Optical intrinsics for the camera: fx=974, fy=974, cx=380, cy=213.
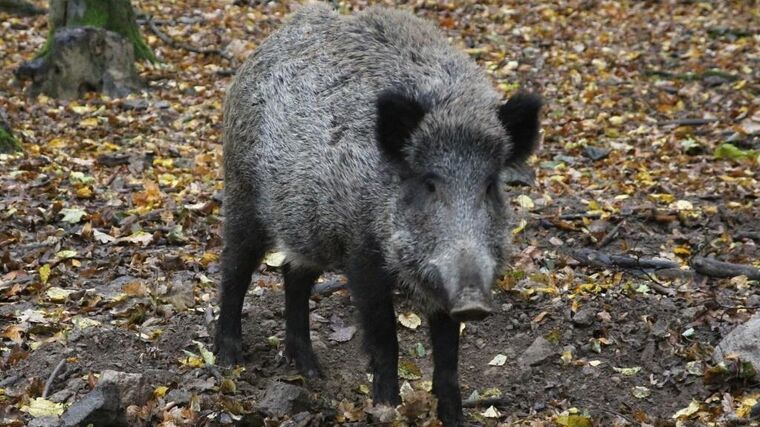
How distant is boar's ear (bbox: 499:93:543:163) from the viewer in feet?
15.1

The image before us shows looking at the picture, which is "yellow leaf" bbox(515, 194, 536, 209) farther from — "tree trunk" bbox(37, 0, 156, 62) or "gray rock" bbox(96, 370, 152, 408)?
"tree trunk" bbox(37, 0, 156, 62)

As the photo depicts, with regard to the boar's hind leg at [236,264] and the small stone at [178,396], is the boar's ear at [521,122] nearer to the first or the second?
the boar's hind leg at [236,264]

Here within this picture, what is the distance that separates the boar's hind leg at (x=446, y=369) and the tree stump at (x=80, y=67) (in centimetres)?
743

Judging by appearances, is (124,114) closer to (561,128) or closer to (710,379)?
(561,128)

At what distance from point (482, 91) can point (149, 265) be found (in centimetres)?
297

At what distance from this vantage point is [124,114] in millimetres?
10555

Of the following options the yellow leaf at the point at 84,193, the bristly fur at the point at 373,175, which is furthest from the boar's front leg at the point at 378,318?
the yellow leaf at the point at 84,193

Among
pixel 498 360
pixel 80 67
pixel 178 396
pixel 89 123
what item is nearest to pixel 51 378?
pixel 178 396

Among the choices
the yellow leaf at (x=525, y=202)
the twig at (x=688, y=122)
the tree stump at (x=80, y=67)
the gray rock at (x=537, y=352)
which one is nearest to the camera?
the gray rock at (x=537, y=352)

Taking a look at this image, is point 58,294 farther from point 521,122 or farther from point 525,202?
point 525,202

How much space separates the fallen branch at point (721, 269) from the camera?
6.21 m

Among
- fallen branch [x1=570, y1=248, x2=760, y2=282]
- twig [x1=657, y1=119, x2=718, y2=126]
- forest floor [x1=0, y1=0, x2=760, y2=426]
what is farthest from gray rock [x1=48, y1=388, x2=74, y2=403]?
twig [x1=657, y1=119, x2=718, y2=126]

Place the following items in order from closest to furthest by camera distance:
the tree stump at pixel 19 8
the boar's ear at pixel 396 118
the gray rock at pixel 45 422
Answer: the gray rock at pixel 45 422
the boar's ear at pixel 396 118
the tree stump at pixel 19 8

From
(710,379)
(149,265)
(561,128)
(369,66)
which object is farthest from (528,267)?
(561,128)
